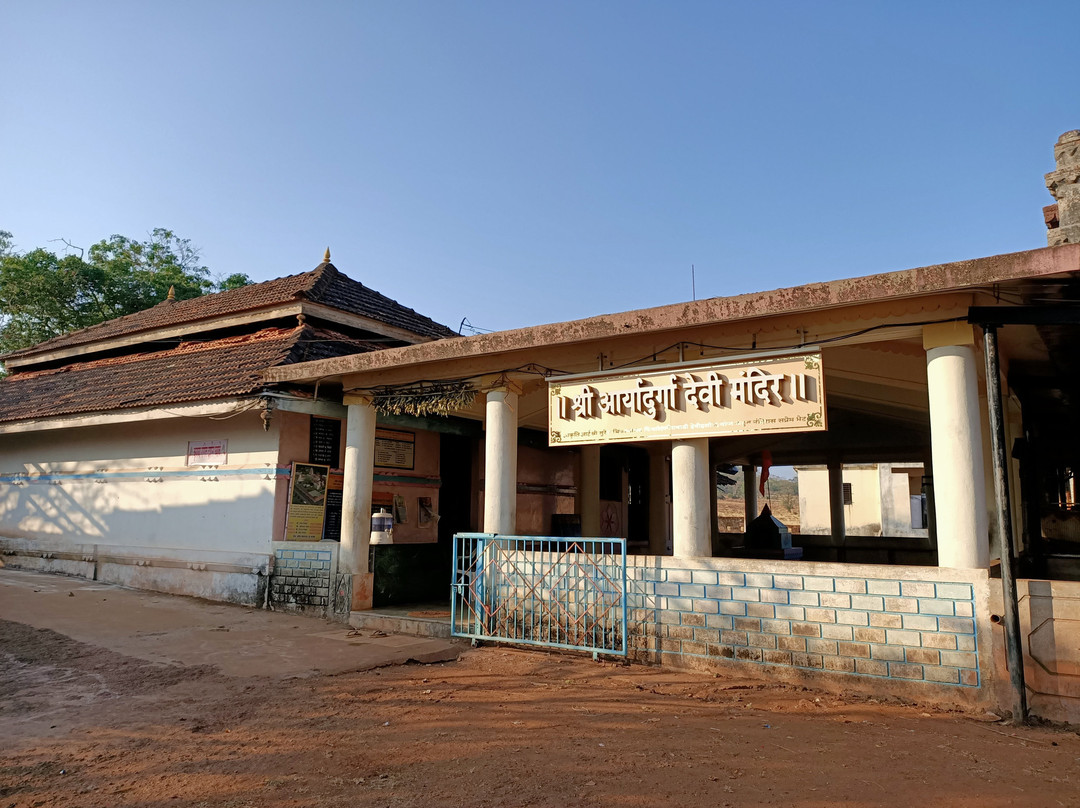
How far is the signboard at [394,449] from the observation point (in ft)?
35.0

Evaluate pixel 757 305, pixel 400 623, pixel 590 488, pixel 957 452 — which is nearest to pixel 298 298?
pixel 400 623

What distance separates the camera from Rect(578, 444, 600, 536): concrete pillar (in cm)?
1359

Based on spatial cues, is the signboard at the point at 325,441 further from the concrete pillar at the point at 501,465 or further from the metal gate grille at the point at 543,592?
the concrete pillar at the point at 501,465

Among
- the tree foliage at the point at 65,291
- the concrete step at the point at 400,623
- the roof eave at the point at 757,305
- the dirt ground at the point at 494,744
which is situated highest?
the tree foliage at the point at 65,291

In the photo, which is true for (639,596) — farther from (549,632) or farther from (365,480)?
(365,480)

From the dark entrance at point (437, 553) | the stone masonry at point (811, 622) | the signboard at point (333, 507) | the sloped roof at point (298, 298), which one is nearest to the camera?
the stone masonry at point (811, 622)

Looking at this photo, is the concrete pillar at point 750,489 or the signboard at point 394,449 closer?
the signboard at point 394,449

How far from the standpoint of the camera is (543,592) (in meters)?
7.54

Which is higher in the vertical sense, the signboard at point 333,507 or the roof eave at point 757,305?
the roof eave at point 757,305

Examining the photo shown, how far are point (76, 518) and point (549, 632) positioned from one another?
9730mm

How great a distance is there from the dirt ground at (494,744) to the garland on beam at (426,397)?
321cm

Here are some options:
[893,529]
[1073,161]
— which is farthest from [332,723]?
[893,529]

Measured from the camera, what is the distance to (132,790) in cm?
392

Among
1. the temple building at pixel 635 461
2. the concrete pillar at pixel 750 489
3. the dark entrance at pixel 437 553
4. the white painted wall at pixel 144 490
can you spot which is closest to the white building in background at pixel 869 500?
the concrete pillar at pixel 750 489
